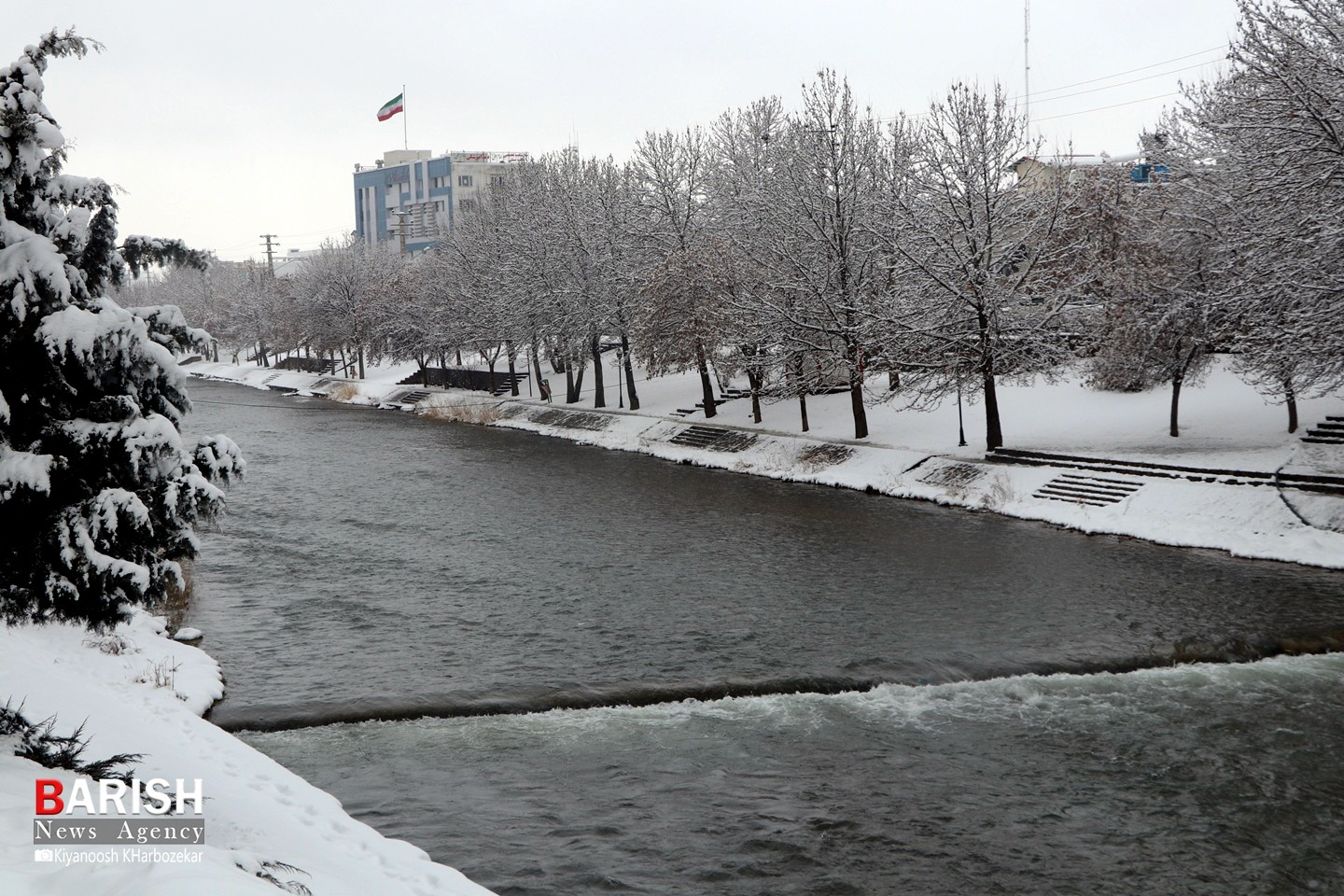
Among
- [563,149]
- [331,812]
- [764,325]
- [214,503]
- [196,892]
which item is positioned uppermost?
[563,149]

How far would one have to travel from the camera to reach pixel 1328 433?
1108 inches

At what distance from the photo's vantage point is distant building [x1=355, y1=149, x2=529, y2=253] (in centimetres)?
15512

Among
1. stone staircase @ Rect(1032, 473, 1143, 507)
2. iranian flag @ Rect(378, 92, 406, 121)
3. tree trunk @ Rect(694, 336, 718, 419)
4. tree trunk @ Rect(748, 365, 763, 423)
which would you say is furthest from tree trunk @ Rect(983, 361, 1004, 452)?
iranian flag @ Rect(378, 92, 406, 121)

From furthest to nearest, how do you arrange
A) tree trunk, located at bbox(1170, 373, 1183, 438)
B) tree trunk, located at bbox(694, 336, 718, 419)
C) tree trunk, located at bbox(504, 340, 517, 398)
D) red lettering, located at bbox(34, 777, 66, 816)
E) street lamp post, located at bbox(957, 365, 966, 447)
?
tree trunk, located at bbox(504, 340, 517, 398) → tree trunk, located at bbox(694, 336, 718, 419) → street lamp post, located at bbox(957, 365, 966, 447) → tree trunk, located at bbox(1170, 373, 1183, 438) → red lettering, located at bbox(34, 777, 66, 816)

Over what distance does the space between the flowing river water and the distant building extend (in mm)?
126471

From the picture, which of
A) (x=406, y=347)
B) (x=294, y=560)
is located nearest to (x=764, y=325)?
(x=294, y=560)

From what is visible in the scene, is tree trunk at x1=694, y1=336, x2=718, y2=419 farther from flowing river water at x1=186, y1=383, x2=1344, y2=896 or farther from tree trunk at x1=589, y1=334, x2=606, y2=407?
flowing river water at x1=186, y1=383, x2=1344, y2=896

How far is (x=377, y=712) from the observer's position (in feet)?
49.7

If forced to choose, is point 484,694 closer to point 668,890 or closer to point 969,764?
point 668,890

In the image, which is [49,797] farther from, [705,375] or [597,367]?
[597,367]

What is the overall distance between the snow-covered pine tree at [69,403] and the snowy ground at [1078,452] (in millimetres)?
22062

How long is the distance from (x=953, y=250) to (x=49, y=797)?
1154 inches

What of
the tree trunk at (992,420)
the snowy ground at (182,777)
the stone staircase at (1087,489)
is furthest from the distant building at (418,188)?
the snowy ground at (182,777)

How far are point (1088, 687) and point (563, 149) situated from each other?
176ft
